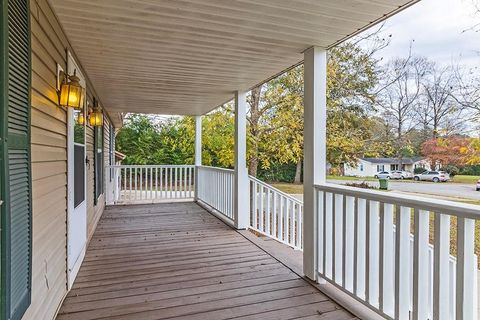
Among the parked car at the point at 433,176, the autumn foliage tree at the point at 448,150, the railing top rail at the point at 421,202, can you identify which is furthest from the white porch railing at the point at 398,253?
the autumn foliage tree at the point at 448,150

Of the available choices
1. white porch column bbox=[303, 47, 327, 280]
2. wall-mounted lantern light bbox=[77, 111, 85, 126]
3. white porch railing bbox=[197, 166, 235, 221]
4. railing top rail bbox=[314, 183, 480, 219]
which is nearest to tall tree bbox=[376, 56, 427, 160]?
white porch railing bbox=[197, 166, 235, 221]

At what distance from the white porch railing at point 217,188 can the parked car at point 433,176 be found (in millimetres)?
2909

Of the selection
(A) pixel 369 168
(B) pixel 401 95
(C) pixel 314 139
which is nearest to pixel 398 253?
(C) pixel 314 139

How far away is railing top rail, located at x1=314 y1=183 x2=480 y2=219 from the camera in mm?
1537

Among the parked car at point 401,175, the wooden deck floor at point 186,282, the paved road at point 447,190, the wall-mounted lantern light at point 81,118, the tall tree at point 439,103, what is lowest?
the wooden deck floor at point 186,282

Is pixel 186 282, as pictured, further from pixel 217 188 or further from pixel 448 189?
pixel 217 188

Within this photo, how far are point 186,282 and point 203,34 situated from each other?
7.67ft

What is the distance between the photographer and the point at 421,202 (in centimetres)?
181

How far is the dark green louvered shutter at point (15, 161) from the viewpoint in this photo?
1.28m

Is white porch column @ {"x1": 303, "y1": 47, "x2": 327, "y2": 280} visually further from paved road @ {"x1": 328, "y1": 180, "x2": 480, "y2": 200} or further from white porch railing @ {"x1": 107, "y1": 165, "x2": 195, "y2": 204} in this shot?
white porch railing @ {"x1": 107, "y1": 165, "x2": 195, "y2": 204}

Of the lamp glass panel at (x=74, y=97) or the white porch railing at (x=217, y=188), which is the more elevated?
the lamp glass panel at (x=74, y=97)

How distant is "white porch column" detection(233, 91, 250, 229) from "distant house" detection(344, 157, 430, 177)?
2.87 metres

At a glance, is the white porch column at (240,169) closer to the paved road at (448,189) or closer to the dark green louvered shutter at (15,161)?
the paved road at (448,189)

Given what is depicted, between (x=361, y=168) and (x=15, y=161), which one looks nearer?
(x=15, y=161)
